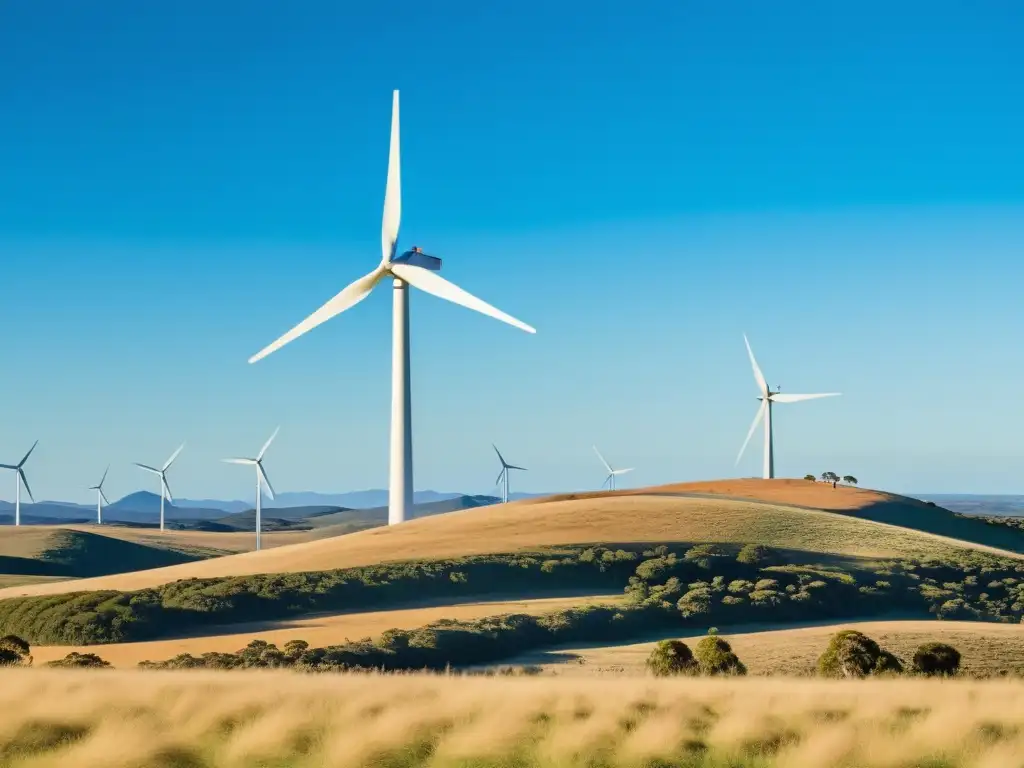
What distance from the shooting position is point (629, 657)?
152 feet

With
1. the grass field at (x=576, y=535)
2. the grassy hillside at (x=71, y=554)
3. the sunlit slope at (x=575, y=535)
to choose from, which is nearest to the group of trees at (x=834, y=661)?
the sunlit slope at (x=575, y=535)

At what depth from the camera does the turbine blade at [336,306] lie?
82.6 m

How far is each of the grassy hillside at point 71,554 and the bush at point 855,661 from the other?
118 meters

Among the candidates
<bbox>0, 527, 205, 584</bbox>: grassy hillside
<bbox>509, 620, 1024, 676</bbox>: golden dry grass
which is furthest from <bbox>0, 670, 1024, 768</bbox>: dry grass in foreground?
<bbox>0, 527, 205, 584</bbox>: grassy hillside

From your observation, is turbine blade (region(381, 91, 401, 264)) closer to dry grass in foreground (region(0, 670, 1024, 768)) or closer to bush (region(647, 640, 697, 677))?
bush (region(647, 640, 697, 677))

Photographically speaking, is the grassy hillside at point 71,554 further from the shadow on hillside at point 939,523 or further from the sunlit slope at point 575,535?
the shadow on hillside at point 939,523

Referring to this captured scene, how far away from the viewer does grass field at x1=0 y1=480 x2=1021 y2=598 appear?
78.7 meters

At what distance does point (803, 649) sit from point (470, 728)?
33.4 meters

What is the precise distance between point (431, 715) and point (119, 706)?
466 centimetres

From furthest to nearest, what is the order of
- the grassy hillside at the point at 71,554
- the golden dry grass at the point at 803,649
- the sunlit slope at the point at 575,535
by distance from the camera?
the grassy hillside at the point at 71,554, the sunlit slope at the point at 575,535, the golden dry grass at the point at 803,649

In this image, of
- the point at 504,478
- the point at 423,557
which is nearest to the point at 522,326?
the point at 423,557

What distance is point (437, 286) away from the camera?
83.3 meters

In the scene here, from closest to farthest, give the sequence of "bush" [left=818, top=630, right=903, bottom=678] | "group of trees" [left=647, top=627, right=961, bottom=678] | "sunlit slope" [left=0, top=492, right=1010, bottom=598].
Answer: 1. "group of trees" [left=647, top=627, right=961, bottom=678]
2. "bush" [left=818, top=630, right=903, bottom=678]
3. "sunlit slope" [left=0, top=492, right=1010, bottom=598]

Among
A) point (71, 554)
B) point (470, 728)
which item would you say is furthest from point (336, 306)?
point (71, 554)
